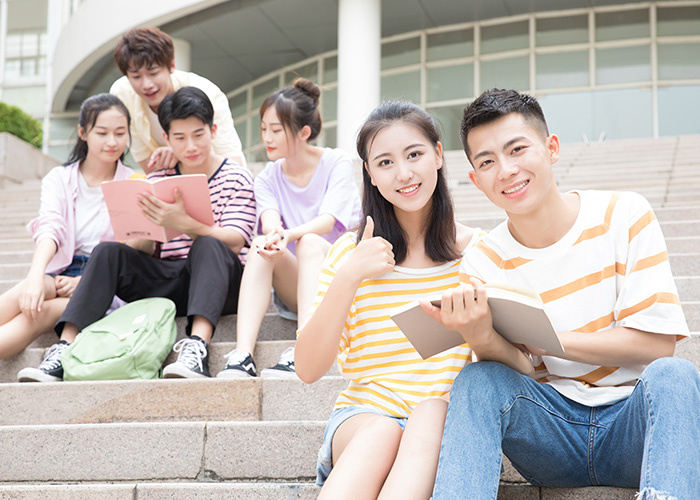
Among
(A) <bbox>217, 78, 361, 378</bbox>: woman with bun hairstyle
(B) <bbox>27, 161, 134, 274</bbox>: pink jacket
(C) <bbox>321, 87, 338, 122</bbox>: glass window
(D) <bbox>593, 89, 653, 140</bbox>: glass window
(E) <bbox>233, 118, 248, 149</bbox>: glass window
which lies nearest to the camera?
(A) <bbox>217, 78, 361, 378</bbox>: woman with bun hairstyle

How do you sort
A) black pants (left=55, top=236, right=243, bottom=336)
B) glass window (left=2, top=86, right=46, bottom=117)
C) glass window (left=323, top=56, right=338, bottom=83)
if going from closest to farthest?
black pants (left=55, top=236, right=243, bottom=336), glass window (left=323, top=56, right=338, bottom=83), glass window (left=2, top=86, right=46, bottom=117)

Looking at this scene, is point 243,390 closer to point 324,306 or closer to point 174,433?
point 174,433

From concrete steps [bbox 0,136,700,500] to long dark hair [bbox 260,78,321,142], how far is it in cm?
92

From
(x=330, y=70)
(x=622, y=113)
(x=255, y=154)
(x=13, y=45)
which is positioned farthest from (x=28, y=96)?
(x=622, y=113)

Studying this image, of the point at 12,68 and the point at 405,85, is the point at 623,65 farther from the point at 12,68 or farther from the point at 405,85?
the point at 12,68

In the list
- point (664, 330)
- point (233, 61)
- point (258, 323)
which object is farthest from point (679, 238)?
point (233, 61)

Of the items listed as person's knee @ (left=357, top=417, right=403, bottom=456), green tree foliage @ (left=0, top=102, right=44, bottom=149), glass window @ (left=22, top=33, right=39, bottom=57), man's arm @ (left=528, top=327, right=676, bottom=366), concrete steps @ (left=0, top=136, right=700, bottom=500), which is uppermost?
glass window @ (left=22, top=33, right=39, bottom=57)

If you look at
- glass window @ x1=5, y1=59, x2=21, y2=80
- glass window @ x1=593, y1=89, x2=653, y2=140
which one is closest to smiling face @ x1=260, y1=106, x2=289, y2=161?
glass window @ x1=593, y1=89, x2=653, y2=140

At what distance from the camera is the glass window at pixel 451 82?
13.1 meters

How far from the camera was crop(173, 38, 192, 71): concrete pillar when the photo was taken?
43.4 ft

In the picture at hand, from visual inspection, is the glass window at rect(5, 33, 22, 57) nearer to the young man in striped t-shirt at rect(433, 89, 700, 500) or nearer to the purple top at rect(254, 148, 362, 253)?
the purple top at rect(254, 148, 362, 253)

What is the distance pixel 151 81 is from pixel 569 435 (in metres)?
3.01

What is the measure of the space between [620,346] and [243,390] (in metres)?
1.45

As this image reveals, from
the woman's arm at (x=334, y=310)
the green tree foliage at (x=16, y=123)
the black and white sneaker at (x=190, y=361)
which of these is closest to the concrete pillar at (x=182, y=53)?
the green tree foliage at (x=16, y=123)
